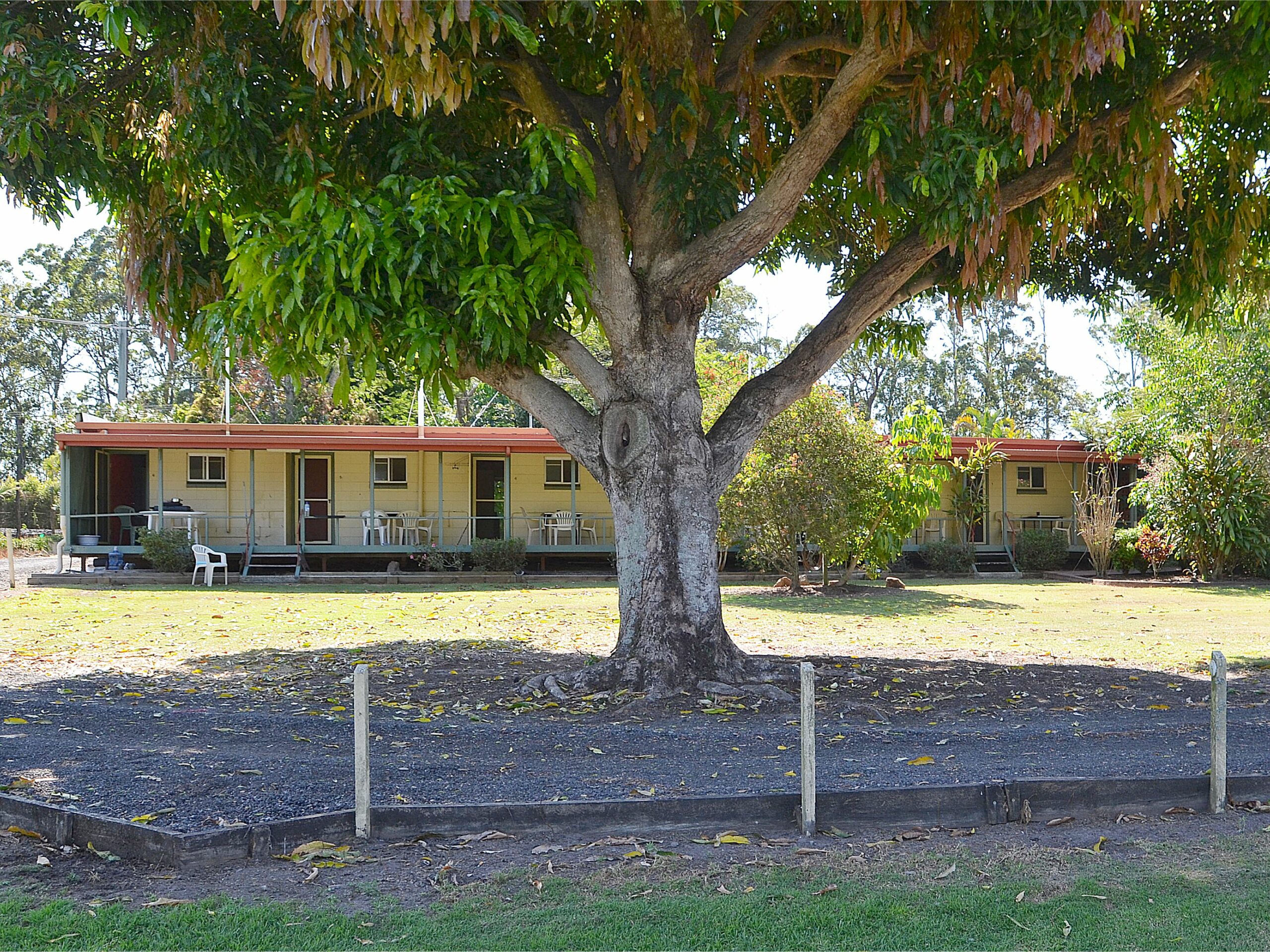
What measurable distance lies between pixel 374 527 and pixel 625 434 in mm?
15322

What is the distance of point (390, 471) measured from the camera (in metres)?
25.2

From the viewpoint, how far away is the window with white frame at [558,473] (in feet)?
83.4

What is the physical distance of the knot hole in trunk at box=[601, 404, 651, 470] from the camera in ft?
30.6

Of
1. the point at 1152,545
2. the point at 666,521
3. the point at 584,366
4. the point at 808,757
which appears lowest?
the point at 808,757

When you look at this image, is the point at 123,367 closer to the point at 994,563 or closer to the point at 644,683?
the point at 994,563

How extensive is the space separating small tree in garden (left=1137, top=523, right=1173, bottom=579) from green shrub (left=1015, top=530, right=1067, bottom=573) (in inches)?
84.2

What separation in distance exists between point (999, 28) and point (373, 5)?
4769mm

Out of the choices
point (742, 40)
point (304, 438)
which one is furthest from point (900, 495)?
point (304, 438)

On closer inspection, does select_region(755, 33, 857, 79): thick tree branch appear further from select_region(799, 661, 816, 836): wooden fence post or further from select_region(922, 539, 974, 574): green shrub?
select_region(922, 539, 974, 574): green shrub

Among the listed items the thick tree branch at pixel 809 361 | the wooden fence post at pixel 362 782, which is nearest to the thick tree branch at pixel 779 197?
the thick tree branch at pixel 809 361

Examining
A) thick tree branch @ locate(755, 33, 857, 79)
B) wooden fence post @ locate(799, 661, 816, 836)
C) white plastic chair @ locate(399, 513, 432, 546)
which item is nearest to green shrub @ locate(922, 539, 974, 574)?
white plastic chair @ locate(399, 513, 432, 546)

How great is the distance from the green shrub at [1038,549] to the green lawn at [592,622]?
4.41m

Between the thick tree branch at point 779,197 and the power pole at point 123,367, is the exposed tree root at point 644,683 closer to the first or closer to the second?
the thick tree branch at point 779,197

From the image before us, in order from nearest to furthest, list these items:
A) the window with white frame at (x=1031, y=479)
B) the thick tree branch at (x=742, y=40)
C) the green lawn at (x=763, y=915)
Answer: the green lawn at (x=763, y=915) → the thick tree branch at (x=742, y=40) → the window with white frame at (x=1031, y=479)
